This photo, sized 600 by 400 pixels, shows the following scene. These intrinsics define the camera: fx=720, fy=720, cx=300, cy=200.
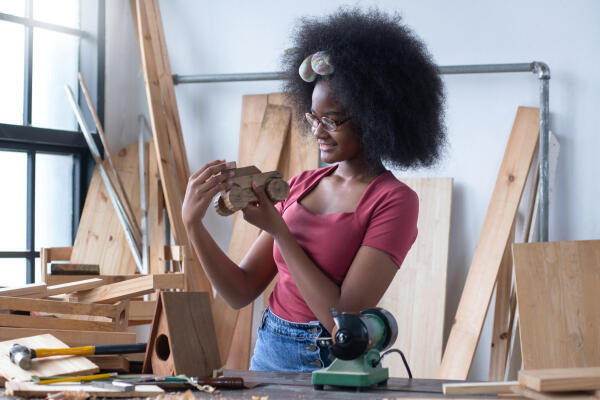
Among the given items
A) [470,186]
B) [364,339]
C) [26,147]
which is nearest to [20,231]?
[26,147]

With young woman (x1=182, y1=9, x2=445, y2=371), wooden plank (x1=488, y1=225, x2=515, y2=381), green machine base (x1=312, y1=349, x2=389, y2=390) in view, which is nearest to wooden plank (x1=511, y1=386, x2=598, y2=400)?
green machine base (x1=312, y1=349, x2=389, y2=390)

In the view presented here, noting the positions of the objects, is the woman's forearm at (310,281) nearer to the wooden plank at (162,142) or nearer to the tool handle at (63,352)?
the tool handle at (63,352)

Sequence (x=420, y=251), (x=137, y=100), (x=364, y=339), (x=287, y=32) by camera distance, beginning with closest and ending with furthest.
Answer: (x=364, y=339) < (x=420, y=251) < (x=287, y=32) < (x=137, y=100)

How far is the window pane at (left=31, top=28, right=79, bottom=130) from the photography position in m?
3.84

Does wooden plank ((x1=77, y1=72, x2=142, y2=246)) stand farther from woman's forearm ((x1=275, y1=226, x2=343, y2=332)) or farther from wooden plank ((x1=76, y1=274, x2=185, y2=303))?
woman's forearm ((x1=275, y1=226, x2=343, y2=332))

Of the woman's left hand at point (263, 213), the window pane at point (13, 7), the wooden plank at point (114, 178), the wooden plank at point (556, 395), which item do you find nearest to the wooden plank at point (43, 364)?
the woman's left hand at point (263, 213)

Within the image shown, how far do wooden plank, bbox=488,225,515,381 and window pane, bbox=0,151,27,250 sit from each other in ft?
7.95

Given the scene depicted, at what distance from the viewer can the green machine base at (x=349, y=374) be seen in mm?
1610

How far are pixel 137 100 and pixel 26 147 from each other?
81cm

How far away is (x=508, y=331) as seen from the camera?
3.43m

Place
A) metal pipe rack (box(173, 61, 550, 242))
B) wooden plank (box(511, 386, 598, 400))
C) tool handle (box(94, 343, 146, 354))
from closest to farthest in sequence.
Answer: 1. wooden plank (box(511, 386, 598, 400))
2. tool handle (box(94, 343, 146, 354))
3. metal pipe rack (box(173, 61, 550, 242))

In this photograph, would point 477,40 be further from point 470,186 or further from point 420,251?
point 420,251

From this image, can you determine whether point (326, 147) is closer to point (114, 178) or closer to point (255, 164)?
point (255, 164)

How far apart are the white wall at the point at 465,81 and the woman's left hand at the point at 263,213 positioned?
5.84 ft
